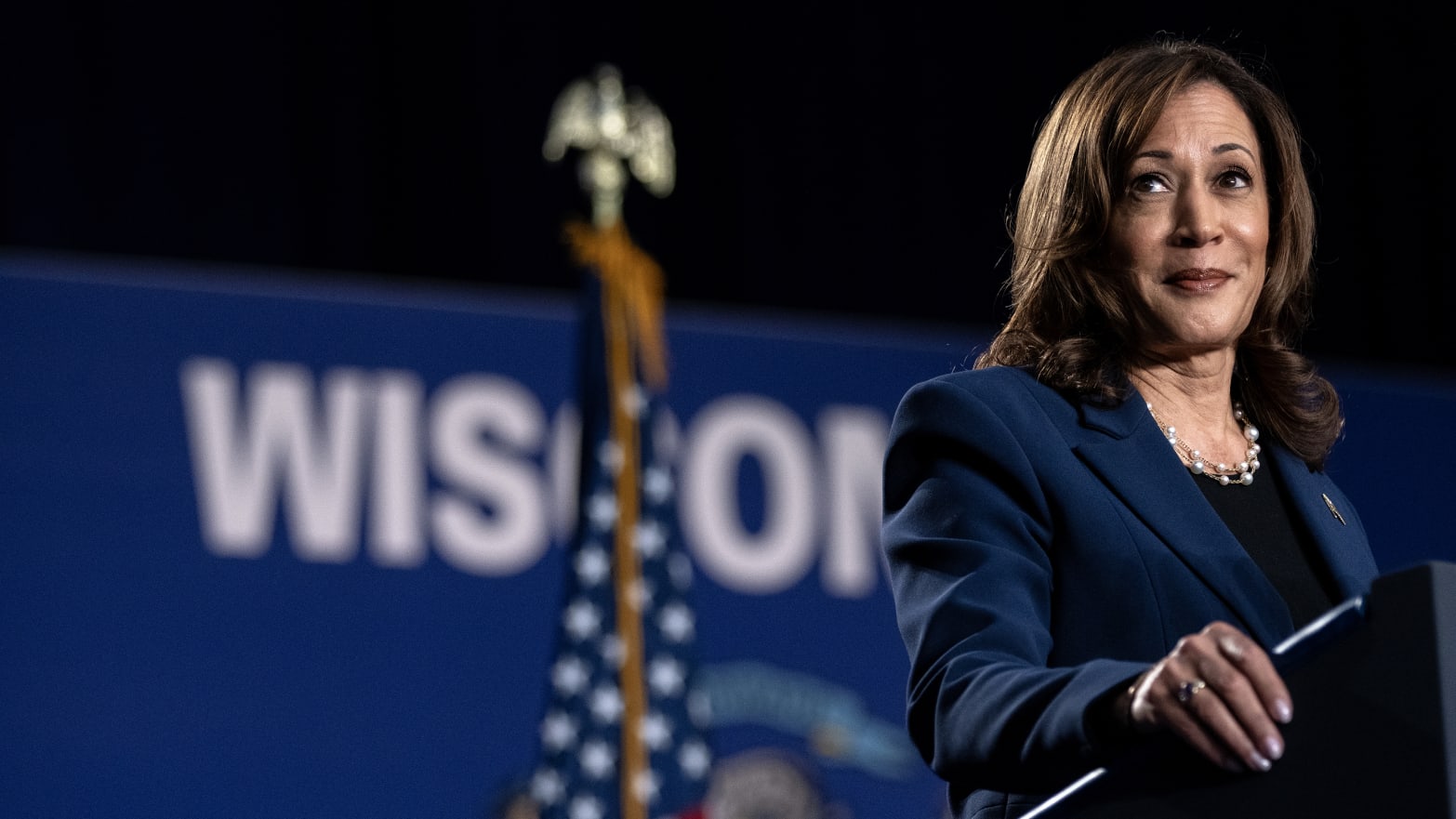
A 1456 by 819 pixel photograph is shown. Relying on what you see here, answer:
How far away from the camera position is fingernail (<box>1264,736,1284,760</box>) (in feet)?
3.12

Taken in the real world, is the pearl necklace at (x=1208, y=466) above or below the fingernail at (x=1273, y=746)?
above

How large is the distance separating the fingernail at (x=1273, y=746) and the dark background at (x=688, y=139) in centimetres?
375

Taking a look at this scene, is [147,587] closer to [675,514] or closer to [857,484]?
[675,514]

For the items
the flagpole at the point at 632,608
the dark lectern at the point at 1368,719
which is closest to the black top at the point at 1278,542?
the dark lectern at the point at 1368,719

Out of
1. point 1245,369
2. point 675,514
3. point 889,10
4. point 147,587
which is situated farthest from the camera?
point 889,10

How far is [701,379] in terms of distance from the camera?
15.0 ft

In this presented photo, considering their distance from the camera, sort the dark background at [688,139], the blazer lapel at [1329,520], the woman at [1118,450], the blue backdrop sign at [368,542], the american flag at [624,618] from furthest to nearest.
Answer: the dark background at [688,139] → the american flag at [624,618] → the blue backdrop sign at [368,542] → the blazer lapel at [1329,520] → the woman at [1118,450]

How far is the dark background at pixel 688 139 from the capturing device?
A: 4664 millimetres

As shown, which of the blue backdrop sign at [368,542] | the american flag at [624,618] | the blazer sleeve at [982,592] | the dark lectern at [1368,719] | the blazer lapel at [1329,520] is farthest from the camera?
the american flag at [624,618]

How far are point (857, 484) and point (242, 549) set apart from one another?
4.93ft

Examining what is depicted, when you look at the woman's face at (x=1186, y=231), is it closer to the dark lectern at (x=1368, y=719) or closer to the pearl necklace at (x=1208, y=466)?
the pearl necklace at (x=1208, y=466)

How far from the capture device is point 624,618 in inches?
172

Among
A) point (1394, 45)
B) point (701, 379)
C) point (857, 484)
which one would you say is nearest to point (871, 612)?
point (857, 484)

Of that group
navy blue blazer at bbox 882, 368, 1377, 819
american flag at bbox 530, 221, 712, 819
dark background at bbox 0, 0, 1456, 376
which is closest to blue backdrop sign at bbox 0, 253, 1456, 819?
american flag at bbox 530, 221, 712, 819
